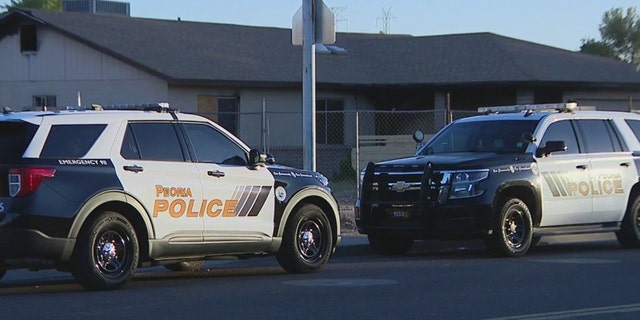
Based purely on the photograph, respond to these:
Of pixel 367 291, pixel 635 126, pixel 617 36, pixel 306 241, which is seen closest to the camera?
pixel 367 291

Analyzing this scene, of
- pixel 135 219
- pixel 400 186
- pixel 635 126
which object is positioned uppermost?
pixel 635 126

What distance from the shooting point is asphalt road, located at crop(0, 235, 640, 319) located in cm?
999

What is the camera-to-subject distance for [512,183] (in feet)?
48.9

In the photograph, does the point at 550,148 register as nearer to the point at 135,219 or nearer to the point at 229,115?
the point at 135,219

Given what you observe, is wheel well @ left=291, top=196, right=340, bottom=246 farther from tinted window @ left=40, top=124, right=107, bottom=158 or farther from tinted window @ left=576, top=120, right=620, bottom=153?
tinted window @ left=576, top=120, right=620, bottom=153

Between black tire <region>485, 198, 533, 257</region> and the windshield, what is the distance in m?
0.84

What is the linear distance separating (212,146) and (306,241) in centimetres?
167

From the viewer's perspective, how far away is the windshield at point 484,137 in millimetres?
15641

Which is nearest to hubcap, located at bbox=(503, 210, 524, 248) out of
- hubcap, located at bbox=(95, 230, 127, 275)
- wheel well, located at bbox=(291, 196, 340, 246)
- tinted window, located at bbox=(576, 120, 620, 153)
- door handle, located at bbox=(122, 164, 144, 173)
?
tinted window, located at bbox=(576, 120, 620, 153)

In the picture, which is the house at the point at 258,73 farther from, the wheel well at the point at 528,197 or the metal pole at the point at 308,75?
the wheel well at the point at 528,197

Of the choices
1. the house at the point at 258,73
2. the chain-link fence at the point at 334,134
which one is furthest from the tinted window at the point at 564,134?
the house at the point at 258,73

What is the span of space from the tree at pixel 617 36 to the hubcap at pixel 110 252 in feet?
156

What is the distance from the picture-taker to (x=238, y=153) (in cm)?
1300

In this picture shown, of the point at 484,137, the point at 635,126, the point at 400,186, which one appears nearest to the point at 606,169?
the point at 635,126
